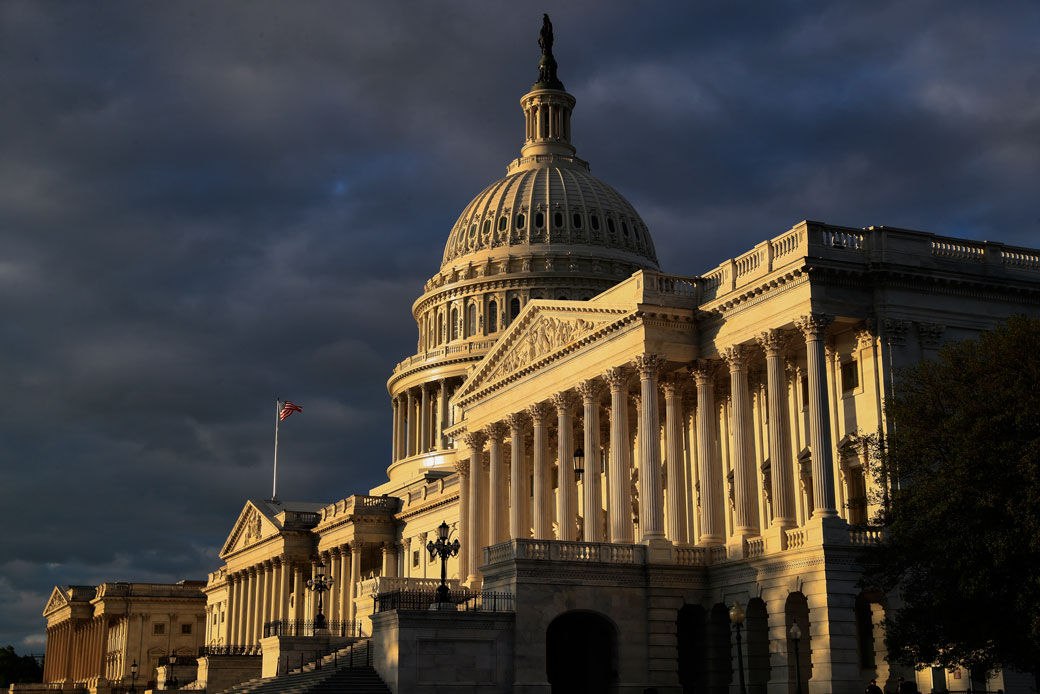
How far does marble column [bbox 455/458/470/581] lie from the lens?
73.9m

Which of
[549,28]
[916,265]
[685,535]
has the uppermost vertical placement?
[549,28]

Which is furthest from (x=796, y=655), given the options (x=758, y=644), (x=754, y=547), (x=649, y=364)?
(x=649, y=364)

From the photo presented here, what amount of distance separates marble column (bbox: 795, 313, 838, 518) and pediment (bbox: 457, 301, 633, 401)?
9.09 m

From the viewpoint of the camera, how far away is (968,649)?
40.5 meters

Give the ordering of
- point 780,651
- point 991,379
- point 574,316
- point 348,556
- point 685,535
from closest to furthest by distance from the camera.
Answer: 1. point 991,379
2. point 780,651
3. point 685,535
4. point 574,316
5. point 348,556

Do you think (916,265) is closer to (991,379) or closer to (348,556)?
(991,379)

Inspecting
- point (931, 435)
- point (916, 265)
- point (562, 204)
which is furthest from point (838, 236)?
point (562, 204)

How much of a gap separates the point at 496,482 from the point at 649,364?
17.1 metres

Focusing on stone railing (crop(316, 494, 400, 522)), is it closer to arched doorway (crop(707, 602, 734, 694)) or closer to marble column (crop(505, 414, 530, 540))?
marble column (crop(505, 414, 530, 540))

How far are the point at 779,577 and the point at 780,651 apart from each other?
104 inches

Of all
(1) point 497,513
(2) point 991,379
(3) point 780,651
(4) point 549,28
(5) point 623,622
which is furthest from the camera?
(4) point 549,28

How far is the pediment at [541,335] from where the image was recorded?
60.8 metres

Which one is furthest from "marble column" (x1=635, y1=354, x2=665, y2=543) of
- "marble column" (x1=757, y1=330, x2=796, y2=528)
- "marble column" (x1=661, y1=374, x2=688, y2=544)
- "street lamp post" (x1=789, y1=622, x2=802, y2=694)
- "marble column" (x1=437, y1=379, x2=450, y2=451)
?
"marble column" (x1=437, y1=379, x2=450, y2=451)

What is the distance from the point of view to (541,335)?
220 feet
